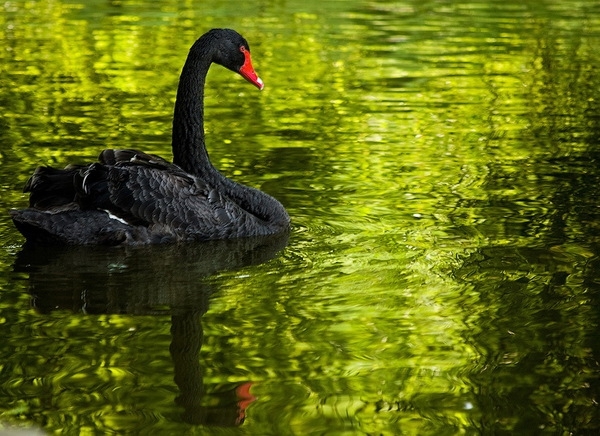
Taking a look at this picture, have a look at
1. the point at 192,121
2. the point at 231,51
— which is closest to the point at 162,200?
the point at 192,121

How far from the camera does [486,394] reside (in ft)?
17.0

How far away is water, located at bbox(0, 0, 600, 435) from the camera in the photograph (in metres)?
5.07

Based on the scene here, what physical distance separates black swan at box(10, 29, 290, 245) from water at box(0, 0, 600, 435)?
0.55ft

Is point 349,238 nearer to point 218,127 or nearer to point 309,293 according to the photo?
point 309,293

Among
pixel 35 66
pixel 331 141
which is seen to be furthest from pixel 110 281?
pixel 35 66

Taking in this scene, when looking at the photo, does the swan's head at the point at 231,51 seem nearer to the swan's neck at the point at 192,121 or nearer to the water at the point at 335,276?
the swan's neck at the point at 192,121

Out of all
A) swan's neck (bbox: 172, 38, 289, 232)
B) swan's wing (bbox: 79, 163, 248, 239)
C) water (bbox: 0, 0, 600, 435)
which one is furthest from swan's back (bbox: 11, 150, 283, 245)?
swan's neck (bbox: 172, 38, 289, 232)

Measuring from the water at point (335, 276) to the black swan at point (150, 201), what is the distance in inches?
6.6

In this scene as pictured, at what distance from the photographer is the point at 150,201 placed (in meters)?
7.49

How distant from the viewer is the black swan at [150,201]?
736cm

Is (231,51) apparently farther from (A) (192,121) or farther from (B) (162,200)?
(B) (162,200)

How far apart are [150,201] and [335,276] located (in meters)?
1.41

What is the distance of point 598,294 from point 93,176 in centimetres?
325

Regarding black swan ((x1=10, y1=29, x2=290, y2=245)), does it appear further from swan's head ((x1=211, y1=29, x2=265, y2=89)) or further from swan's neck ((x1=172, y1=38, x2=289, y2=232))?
swan's head ((x1=211, y1=29, x2=265, y2=89))
